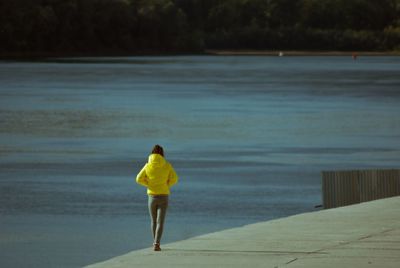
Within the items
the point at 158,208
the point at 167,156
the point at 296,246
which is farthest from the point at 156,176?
the point at 167,156

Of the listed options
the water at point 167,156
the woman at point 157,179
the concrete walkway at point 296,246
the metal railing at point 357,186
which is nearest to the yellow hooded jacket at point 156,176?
the woman at point 157,179

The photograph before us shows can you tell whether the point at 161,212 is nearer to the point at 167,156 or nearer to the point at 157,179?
the point at 157,179

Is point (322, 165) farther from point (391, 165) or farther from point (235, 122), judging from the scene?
point (235, 122)

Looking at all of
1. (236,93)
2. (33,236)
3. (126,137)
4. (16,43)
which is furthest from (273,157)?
(16,43)

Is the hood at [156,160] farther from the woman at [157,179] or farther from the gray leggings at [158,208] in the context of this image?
the gray leggings at [158,208]

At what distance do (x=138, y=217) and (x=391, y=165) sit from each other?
11.6 m

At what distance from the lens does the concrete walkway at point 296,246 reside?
14070mm

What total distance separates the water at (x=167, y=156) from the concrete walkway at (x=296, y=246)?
8.79 feet

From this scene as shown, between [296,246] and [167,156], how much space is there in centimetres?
2162

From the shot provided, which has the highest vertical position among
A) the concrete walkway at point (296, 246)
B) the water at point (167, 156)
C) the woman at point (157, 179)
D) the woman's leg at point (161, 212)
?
the woman at point (157, 179)

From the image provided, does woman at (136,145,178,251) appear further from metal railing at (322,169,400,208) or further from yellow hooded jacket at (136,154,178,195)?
metal railing at (322,169,400,208)

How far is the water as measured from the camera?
21.9 m

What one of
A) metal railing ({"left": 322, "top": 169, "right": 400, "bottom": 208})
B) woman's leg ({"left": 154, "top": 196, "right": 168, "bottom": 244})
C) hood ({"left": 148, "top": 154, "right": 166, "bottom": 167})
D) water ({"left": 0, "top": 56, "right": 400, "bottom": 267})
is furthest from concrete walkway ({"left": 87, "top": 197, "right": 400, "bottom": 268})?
metal railing ({"left": 322, "top": 169, "right": 400, "bottom": 208})

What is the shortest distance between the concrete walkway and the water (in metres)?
2.68
